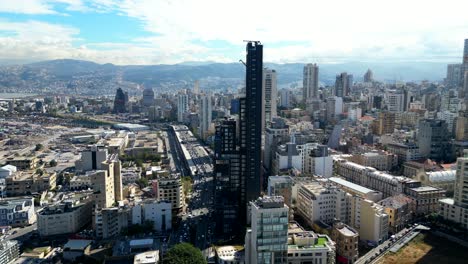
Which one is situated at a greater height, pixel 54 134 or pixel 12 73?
pixel 12 73

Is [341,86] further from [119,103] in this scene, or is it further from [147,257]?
[147,257]

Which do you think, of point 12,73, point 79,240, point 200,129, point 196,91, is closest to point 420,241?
point 79,240

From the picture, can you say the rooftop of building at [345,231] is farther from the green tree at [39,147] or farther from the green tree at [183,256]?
the green tree at [39,147]

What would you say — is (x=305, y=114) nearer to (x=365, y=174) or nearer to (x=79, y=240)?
(x=365, y=174)

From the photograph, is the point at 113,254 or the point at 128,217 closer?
the point at 113,254

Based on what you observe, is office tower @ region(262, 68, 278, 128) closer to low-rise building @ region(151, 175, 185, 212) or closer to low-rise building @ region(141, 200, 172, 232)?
low-rise building @ region(151, 175, 185, 212)

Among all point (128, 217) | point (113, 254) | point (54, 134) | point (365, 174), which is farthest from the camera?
point (54, 134)

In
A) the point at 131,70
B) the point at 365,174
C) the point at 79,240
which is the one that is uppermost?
the point at 131,70
